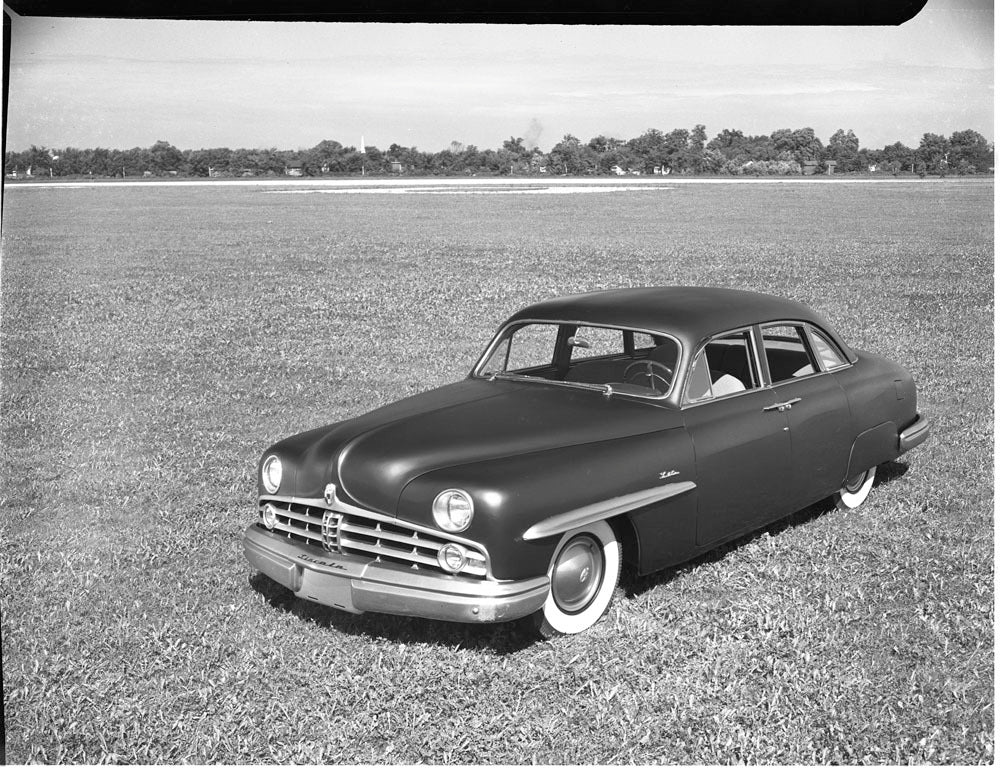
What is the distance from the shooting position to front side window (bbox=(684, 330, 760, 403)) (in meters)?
4.34

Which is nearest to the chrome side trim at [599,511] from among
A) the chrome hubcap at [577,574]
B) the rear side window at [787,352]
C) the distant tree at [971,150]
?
the chrome hubcap at [577,574]

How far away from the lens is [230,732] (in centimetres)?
305

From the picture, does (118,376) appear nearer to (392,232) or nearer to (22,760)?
(22,760)

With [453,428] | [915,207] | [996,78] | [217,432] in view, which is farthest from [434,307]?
[996,78]

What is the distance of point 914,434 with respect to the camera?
5344 millimetres

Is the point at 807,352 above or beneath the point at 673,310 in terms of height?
beneath

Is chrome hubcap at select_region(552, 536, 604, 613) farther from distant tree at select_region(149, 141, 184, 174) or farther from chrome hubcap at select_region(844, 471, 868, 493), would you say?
distant tree at select_region(149, 141, 184, 174)

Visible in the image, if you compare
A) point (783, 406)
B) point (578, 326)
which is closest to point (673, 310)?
point (578, 326)

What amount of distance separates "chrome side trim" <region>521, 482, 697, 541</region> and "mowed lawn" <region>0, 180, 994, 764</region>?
0.47 metres

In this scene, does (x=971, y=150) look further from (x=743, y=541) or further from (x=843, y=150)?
(x=743, y=541)

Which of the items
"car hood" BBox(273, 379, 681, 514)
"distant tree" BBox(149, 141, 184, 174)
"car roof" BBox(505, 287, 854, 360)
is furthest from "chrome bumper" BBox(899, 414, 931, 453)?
"distant tree" BBox(149, 141, 184, 174)

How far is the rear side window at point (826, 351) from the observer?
504 cm

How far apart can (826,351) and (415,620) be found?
2571 mm

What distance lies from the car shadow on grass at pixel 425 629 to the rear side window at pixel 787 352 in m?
1.95
